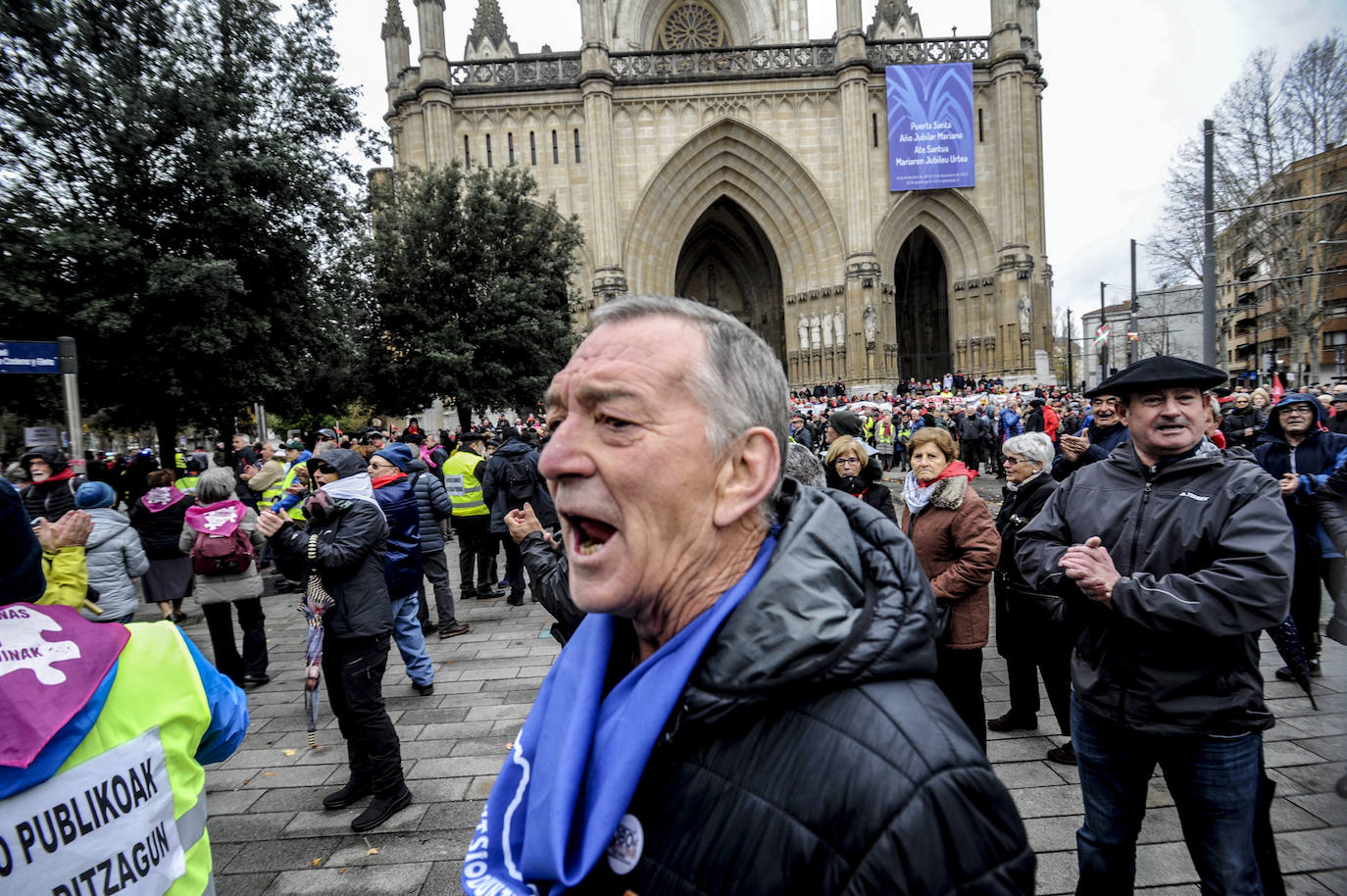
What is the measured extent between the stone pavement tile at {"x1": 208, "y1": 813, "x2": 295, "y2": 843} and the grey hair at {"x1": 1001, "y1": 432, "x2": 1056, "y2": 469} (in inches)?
171

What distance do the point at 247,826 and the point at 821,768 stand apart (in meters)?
3.95

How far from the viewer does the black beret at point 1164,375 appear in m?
2.27

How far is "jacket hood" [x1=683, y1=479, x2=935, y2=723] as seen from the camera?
905 millimetres

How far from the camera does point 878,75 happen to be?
2881 centimetres

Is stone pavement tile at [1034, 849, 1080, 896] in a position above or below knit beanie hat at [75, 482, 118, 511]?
below

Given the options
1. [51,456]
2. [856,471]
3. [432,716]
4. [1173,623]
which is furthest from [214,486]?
[1173,623]

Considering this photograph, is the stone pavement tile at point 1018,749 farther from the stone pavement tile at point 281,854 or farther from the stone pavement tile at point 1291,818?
the stone pavement tile at point 281,854

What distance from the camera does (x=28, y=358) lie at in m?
7.39

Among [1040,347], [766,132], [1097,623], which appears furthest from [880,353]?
[1097,623]

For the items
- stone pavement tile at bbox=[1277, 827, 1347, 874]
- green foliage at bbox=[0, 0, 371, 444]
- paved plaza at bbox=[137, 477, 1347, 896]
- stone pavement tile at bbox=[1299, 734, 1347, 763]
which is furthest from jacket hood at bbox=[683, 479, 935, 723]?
green foliage at bbox=[0, 0, 371, 444]

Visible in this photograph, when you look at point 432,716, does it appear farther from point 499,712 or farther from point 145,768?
point 145,768

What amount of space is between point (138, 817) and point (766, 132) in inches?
1216

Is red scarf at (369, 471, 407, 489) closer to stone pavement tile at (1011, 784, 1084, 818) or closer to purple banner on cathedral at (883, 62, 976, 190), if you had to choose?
stone pavement tile at (1011, 784, 1084, 818)

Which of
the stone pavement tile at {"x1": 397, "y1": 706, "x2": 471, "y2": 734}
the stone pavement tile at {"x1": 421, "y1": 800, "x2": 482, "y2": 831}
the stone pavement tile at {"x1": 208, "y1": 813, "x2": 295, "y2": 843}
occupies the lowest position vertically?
the stone pavement tile at {"x1": 208, "y1": 813, "x2": 295, "y2": 843}
